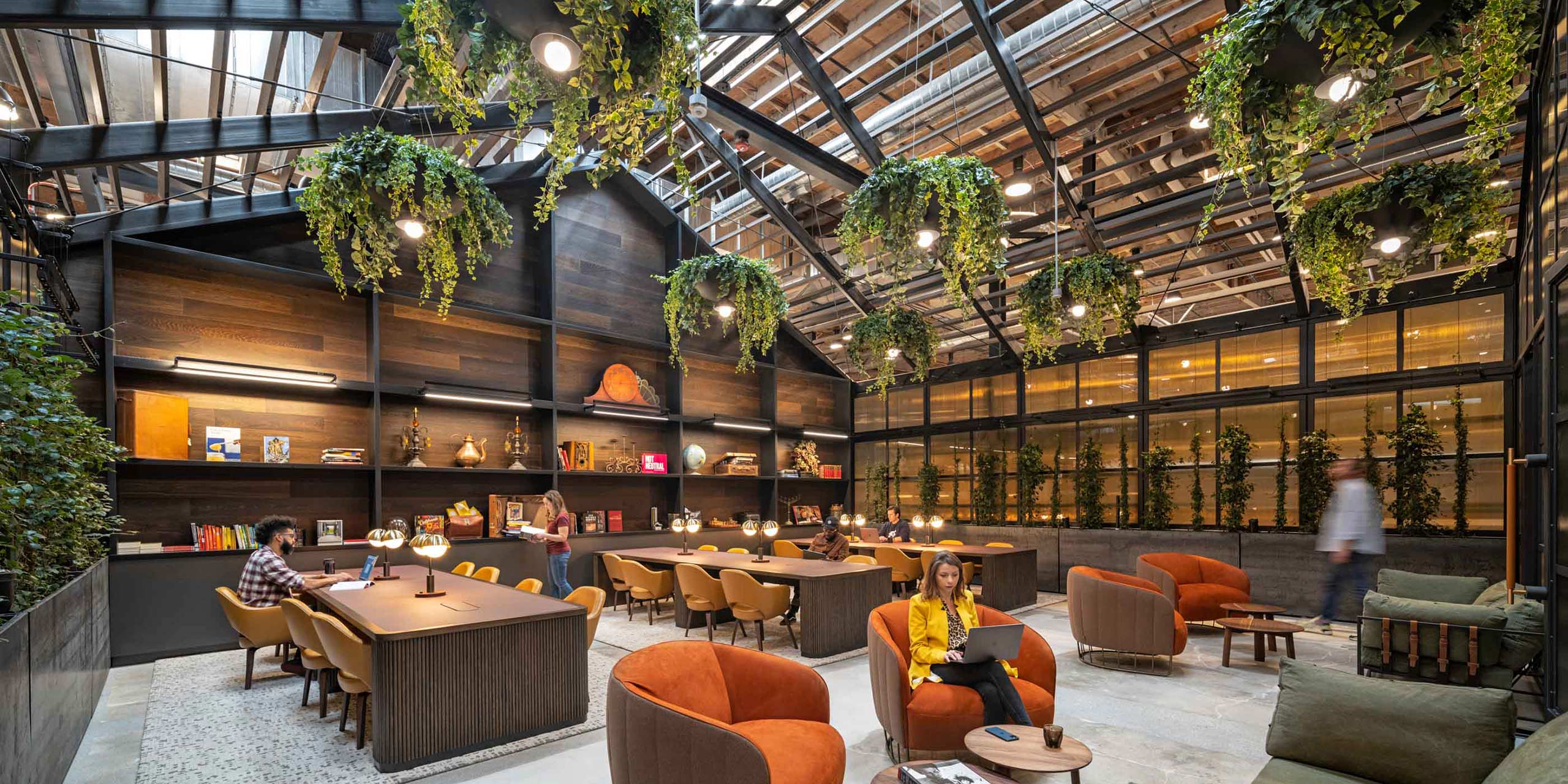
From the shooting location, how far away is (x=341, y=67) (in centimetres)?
658

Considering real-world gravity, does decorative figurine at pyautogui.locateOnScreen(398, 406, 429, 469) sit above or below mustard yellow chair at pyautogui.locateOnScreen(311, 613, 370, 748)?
above

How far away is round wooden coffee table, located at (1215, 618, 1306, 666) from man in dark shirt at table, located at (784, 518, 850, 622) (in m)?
3.82

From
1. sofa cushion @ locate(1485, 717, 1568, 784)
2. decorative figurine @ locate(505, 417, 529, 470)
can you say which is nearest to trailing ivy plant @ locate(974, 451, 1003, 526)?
decorative figurine @ locate(505, 417, 529, 470)

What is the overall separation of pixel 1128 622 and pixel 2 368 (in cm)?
754

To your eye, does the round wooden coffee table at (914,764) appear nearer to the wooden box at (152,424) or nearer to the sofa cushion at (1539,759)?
the sofa cushion at (1539,759)

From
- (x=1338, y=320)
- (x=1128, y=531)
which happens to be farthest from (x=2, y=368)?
(x=1338, y=320)

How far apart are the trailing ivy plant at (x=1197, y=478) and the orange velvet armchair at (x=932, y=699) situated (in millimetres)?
6860

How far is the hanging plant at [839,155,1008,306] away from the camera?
5660 millimetres

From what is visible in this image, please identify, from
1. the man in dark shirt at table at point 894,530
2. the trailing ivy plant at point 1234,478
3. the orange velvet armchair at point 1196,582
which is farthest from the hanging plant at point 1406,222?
the man in dark shirt at table at point 894,530

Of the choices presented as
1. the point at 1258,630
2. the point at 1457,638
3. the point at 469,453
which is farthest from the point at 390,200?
the point at 1457,638

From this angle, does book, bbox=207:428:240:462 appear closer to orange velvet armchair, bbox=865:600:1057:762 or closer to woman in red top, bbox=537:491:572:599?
woman in red top, bbox=537:491:572:599

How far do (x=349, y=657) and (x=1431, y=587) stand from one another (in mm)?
8284

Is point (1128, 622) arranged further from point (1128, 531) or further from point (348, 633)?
point (348, 633)

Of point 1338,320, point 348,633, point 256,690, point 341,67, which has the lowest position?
point 256,690
